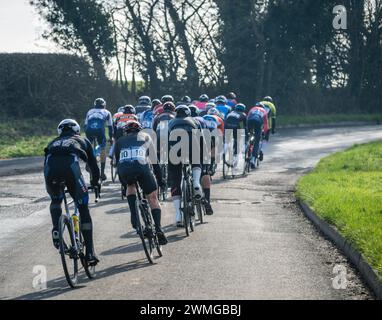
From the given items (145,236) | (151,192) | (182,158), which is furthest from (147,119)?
(145,236)

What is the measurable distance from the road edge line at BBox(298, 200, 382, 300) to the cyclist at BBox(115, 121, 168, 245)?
7.80 ft

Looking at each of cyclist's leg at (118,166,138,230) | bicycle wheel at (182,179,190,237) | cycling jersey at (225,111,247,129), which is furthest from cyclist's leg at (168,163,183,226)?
cycling jersey at (225,111,247,129)

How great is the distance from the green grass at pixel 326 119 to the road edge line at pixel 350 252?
27.1m

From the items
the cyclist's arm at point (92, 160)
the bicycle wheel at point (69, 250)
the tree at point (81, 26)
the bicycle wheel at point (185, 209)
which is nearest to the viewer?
the bicycle wheel at point (69, 250)

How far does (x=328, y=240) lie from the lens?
1236cm

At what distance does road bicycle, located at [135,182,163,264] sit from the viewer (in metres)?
10.4

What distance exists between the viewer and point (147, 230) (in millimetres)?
10570

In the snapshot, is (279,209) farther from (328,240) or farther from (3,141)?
(3,141)

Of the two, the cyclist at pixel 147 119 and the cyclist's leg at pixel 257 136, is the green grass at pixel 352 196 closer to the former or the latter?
the cyclist's leg at pixel 257 136

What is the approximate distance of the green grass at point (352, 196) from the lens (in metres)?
10.9

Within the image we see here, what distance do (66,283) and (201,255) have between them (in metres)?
2.13

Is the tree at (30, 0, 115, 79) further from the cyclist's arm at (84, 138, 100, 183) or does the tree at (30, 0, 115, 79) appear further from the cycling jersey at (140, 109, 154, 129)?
the cyclist's arm at (84, 138, 100, 183)

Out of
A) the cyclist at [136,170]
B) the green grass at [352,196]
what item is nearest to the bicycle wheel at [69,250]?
the cyclist at [136,170]

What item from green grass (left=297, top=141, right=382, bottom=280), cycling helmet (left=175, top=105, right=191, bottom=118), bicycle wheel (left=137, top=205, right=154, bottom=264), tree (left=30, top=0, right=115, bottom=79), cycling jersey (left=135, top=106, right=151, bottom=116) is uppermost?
tree (left=30, top=0, right=115, bottom=79)
